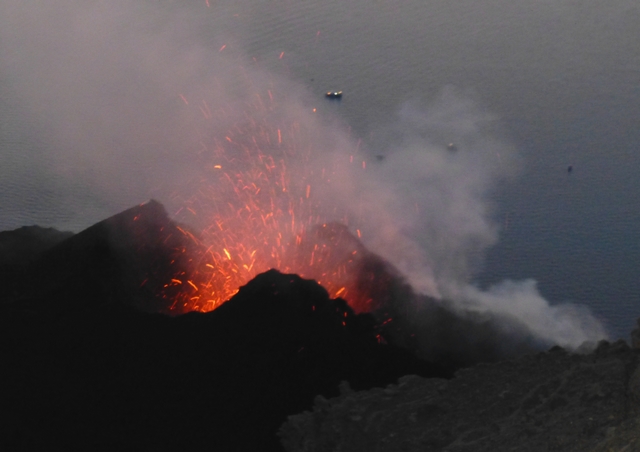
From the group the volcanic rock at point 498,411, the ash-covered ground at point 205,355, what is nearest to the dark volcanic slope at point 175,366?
the ash-covered ground at point 205,355

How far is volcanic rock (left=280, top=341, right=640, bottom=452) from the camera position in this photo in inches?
358

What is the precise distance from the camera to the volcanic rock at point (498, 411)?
29.9 feet

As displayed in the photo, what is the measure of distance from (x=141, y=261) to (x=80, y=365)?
3.27 meters

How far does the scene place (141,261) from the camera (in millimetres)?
15188

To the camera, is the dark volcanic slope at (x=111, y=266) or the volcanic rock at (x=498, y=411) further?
the dark volcanic slope at (x=111, y=266)

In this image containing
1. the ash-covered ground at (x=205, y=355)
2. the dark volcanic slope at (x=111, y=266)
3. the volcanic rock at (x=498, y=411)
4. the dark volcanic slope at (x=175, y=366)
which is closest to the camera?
the volcanic rock at (x=498, y=411)

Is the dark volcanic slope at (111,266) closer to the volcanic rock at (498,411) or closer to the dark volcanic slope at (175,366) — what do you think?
the dark volcanic slope at (175,366)

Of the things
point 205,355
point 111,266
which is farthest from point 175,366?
point 111,266

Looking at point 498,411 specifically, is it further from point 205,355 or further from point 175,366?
point 175,366

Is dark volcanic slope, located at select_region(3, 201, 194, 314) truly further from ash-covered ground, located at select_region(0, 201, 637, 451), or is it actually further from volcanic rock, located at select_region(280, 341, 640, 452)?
volcanic rock, located at select_region(280, 341, 640, 452)

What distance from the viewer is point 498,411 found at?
10359 mm

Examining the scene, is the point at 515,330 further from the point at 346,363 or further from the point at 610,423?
the point at 610,423

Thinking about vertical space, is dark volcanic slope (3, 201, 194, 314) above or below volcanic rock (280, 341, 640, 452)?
above

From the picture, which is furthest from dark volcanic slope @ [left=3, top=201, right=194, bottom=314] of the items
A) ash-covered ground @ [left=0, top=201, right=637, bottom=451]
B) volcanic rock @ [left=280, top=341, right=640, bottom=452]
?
volcanic rock @ [left=280, top=341, right=640, bottom=452]
